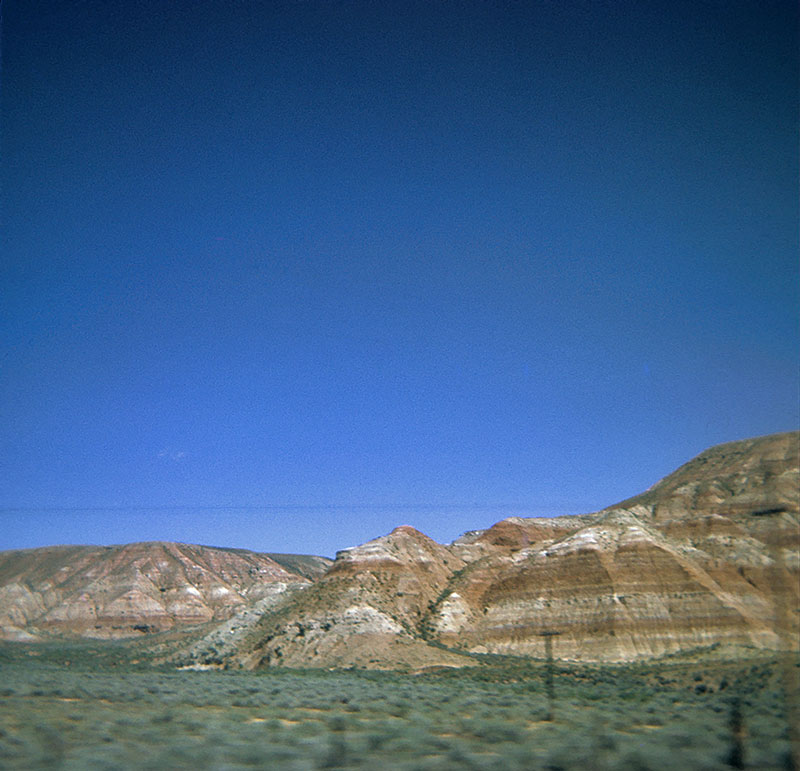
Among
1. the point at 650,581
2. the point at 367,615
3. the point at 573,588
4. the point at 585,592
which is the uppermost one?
the point at 650,581

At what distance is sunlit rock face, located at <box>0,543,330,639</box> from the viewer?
402 feet

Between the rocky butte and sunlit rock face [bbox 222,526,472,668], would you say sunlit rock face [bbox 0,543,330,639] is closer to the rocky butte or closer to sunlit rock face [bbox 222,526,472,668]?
sunlit rock face [bbox 222,526,472,668]

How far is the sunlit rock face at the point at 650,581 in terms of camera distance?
52.5m

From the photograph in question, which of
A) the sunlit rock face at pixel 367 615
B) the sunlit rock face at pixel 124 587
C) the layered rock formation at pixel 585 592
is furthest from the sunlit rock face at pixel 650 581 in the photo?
the sunlit rock face at pixel 124 587

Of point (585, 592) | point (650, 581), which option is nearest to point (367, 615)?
point (585, 592)

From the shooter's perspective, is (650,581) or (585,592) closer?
(650,581)

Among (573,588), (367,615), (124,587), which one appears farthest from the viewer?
(124,587)

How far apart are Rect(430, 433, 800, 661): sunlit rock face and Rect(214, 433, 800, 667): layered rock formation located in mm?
134

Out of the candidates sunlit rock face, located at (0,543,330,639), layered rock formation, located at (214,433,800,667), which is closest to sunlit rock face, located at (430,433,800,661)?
layered rock formation, located at (214,433,800,667)

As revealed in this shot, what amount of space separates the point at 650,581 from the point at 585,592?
5824 mm

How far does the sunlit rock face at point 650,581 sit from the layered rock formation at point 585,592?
0.44 ft

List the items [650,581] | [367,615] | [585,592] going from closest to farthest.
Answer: [650,581]
[585,592]
[367,615]

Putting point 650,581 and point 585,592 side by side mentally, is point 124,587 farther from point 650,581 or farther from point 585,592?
point 650,581

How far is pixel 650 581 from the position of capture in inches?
2240
